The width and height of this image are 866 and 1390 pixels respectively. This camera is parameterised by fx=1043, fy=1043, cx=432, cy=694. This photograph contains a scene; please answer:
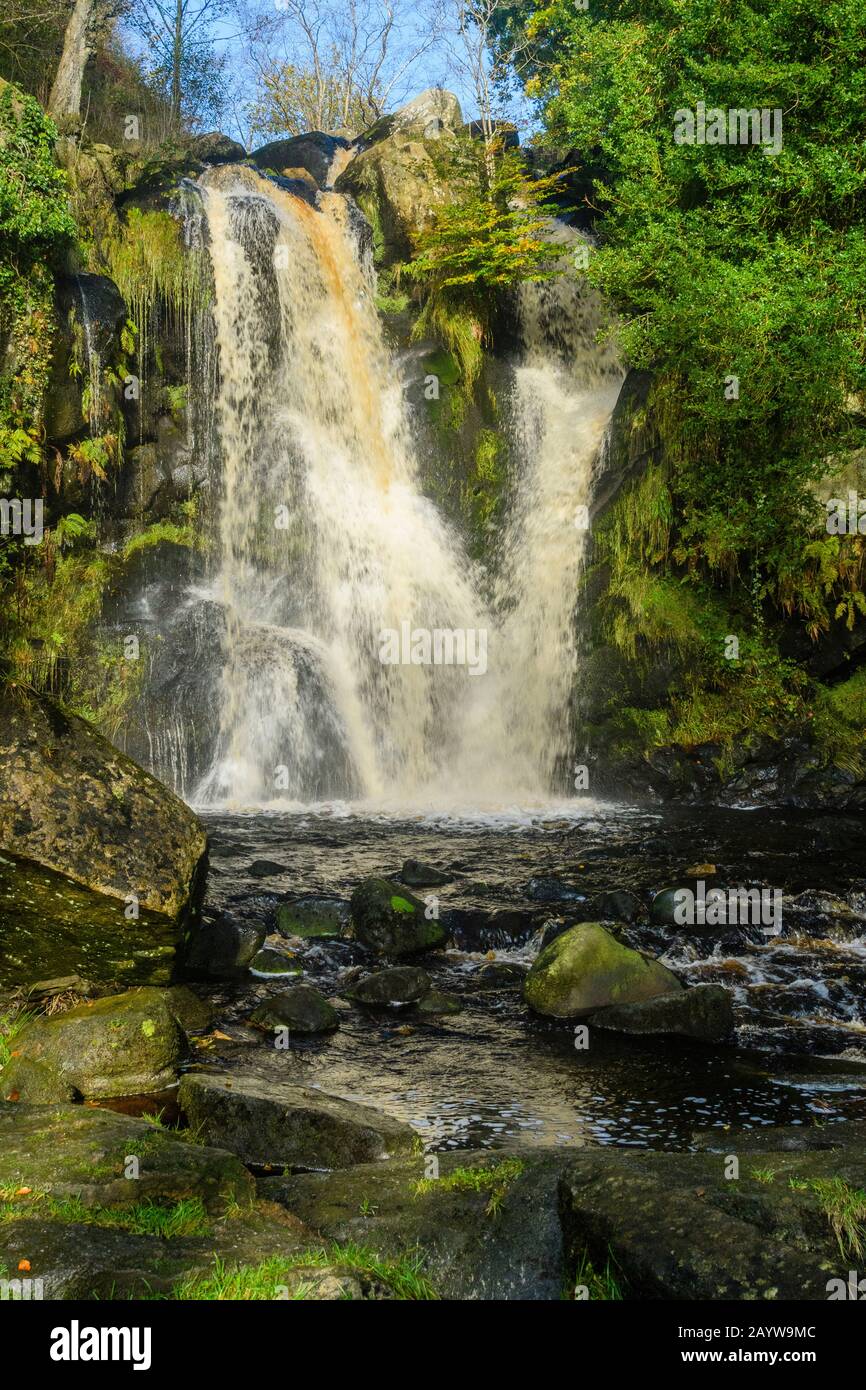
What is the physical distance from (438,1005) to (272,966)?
1.44 meters

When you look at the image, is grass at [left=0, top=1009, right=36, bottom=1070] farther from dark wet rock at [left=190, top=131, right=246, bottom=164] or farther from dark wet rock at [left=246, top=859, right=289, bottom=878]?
dark wet rock at [left=190, top=131, right=246, bottom=164]

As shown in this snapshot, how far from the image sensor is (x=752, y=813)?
1402cm

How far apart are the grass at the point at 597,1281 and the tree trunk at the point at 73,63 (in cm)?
2130

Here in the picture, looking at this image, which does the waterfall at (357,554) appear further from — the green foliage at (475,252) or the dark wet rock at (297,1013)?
the dark wet rock at (297,1013)

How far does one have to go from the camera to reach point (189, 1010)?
7.20 m

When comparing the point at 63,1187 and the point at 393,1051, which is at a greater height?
the point at 63,1187

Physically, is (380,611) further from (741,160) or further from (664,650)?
(741,160)

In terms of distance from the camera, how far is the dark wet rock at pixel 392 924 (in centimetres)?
869

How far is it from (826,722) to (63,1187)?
12.8 metres

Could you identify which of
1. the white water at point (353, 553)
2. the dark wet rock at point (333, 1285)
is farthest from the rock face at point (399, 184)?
the dark wet rock at point (333, 1285)

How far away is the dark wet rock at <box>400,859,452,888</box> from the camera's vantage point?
1029 centimetres

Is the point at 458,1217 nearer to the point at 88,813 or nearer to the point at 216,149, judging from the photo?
the point at 88,813

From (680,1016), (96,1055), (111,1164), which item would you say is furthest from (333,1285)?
(680,1016)
